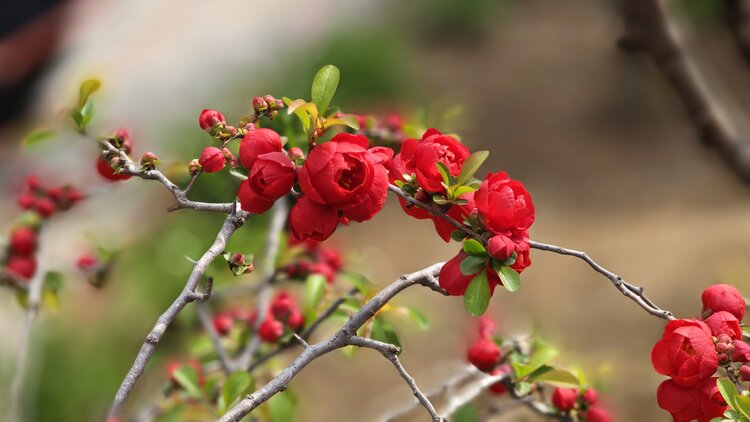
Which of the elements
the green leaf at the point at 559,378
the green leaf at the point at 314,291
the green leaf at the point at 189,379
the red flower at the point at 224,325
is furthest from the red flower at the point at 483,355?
the red flower at the point at 224,325

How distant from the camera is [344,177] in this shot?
458 mm

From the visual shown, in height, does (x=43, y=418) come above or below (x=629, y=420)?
below

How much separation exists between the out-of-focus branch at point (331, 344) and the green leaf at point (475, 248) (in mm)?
32

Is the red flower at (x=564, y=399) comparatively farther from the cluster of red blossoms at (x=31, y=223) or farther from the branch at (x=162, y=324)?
the cluster of red blossoms at (x=31, y=223)

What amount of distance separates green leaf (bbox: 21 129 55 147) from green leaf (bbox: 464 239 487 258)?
405mm

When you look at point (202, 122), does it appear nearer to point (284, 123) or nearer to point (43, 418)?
point (284, 123)

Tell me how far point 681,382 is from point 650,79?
336 centimetres

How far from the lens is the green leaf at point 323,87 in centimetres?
49

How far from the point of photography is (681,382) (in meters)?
0.47

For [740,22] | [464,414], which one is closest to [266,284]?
[464,414]

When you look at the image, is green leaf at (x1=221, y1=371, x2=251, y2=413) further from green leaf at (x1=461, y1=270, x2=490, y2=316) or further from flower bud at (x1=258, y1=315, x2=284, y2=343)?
green leaf at (x1=461, y1=270, x2=490, y2=316)

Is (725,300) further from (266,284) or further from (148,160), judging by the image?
(266,284)

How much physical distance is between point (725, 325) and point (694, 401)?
51 millimetres

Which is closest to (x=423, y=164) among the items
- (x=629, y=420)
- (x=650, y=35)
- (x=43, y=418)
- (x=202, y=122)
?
(x=202, y=122)
